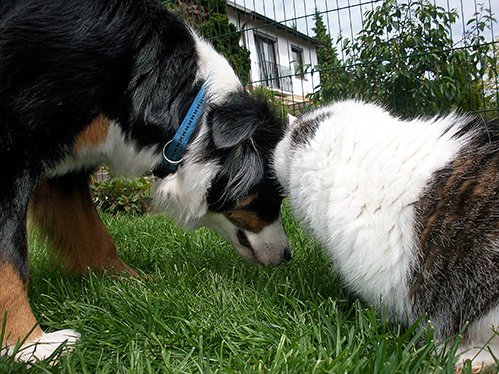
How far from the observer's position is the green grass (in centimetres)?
133

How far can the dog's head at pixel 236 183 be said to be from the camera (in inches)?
84.8

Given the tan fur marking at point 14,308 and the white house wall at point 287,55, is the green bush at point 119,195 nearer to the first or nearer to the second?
the white house wall at point 287,55

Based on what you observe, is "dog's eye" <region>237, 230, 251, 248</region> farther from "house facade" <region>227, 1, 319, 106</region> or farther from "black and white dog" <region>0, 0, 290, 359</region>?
"house facade" <region>227, 1, 319, 106</region>

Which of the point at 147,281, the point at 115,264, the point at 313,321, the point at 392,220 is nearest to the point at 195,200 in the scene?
the point at 147,281

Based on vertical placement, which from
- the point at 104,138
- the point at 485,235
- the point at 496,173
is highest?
the point at 104,138

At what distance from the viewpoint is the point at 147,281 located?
86.6 inches

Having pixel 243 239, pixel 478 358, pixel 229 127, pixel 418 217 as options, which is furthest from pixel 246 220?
pixel 478 358

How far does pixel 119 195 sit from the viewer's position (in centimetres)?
529

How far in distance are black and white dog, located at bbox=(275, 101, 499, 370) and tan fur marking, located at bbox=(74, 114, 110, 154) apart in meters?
0.96

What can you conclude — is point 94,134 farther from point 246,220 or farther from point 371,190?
point 371,190

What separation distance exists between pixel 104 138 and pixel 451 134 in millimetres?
1530

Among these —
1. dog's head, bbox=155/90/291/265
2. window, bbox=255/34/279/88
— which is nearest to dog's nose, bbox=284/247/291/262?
dog's head, bbox=155/90/291/265

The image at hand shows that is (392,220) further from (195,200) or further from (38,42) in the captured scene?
(38,42)

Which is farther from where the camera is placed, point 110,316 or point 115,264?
→ point 115,264
